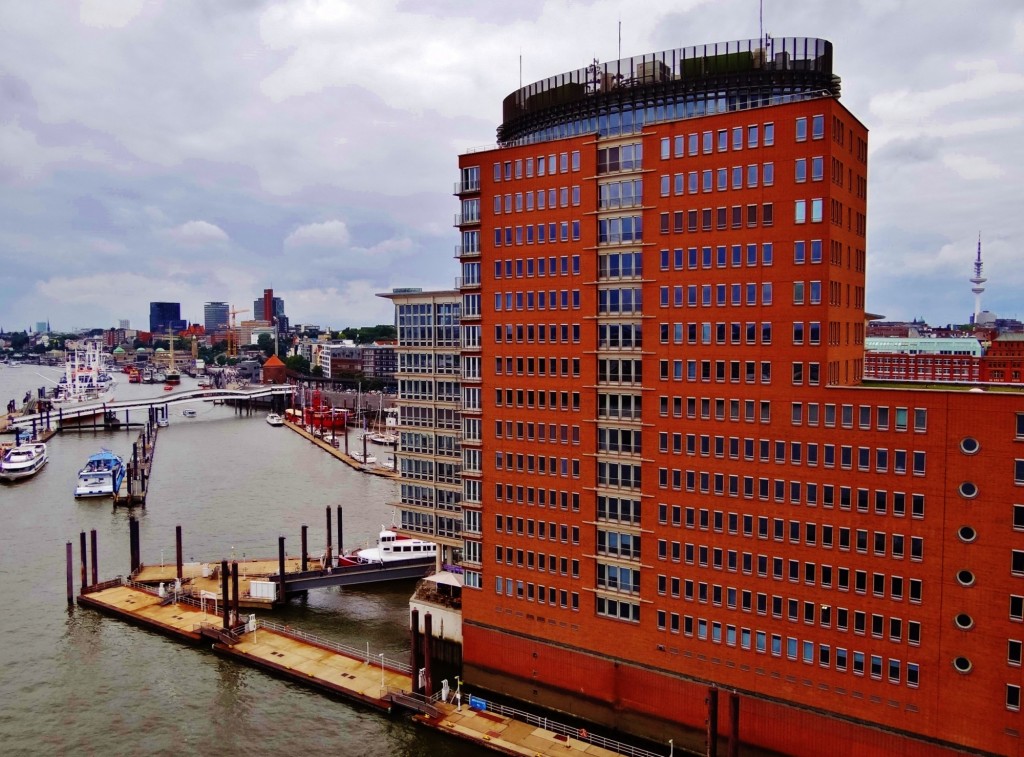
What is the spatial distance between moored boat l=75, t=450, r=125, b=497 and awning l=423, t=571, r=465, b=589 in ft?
208

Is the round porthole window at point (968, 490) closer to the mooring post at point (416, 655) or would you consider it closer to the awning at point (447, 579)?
the mooring post at point (416, 655)

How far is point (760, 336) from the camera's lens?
39062 millimetres

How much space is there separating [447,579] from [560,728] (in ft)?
48.6

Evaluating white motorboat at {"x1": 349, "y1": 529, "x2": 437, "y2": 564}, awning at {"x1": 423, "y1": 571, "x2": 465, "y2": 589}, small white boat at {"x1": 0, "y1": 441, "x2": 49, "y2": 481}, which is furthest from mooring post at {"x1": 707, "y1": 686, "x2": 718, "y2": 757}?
small white boat at {"x1": 0, "y1": 441, "x2": 49, "y2": 481}

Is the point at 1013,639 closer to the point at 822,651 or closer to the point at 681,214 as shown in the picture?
the point at 822,651

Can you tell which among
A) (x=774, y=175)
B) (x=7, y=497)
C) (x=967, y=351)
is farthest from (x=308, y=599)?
(x=967, y=351)

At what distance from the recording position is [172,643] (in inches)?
2250

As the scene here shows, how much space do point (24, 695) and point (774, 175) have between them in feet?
181

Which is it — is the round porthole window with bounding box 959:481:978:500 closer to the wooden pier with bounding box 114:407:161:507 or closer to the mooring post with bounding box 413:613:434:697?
the mooring post with bounding box 413:613:434:697

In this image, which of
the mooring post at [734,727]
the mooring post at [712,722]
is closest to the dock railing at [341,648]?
the mooring post at [712,722]

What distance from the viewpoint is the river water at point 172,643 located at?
4503 cm

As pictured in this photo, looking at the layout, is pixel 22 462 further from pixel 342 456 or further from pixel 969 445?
pixel 969 445

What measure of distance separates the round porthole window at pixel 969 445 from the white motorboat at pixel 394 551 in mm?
47919

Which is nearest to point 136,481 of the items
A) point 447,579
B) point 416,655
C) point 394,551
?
point 394,551
